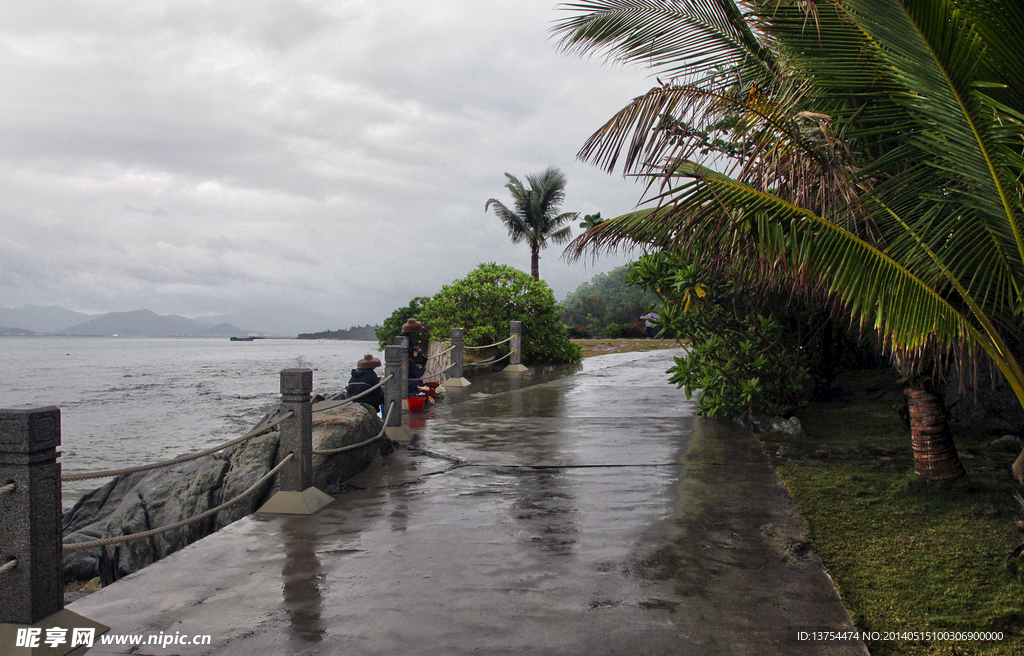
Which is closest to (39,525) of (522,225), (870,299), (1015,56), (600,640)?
(600,640)

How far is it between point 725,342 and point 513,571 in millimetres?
5860

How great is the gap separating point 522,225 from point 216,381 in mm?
20084

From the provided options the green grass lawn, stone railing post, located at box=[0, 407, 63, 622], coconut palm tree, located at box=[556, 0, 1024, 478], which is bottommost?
the green grass lawn

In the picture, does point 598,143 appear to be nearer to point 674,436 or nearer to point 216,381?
point 674,436

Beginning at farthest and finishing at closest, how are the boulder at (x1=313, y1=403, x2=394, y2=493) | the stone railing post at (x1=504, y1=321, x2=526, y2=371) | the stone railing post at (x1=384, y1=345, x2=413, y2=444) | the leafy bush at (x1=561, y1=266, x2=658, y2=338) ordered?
1. the leafy bush at (x1=561, y1=266, x2=658, y2=338)
2. the stone railing post at (x1=504, y1=321, x2=526, y2=371)
3. the stone railing post at (x1=384, y1=345, x2=413, y2=444)
4. the boulder at (x1=313, y1=403, x2=394, y2=493)

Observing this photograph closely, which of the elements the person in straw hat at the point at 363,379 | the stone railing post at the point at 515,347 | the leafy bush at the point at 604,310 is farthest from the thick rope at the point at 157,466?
the leafy bush at the point at 604,310

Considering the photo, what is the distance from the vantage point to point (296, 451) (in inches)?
221

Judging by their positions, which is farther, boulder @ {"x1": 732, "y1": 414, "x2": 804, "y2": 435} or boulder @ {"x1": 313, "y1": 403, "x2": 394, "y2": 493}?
boulder @ {"x1": 732, "y1": 414, "x2": 804, "y2": 435}

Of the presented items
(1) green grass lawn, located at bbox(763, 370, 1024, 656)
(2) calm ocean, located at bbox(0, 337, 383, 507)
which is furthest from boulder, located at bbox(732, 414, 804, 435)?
(2) calm ocean, located at bbox(0, 337, 383, 507)

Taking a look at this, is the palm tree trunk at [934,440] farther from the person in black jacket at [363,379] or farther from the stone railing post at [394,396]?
the person in black jacket at [363,379]

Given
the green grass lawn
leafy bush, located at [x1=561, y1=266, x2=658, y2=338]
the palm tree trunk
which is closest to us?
the green grass lawn

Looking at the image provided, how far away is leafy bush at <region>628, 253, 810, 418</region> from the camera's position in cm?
865

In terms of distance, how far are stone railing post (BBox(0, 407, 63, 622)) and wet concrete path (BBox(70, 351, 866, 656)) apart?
441mm

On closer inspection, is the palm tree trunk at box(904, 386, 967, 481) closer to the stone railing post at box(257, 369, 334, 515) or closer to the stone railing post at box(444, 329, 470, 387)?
the stone railing post at box(257, 369, 334, 515)
